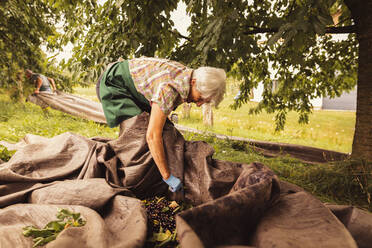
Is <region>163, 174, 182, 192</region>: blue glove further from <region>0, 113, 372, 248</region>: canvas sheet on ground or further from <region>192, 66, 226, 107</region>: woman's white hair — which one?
<region>192, 66, 226, 107</region>: woman's white hair

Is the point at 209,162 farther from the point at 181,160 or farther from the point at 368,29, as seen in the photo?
the point at 368,29

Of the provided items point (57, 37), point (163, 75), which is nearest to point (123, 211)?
point (163, 75)

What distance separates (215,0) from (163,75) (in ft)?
2.04

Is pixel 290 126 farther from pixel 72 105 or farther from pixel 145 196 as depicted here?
pixel 72 105

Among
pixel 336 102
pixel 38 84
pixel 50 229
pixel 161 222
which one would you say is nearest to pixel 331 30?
pixel 336 102

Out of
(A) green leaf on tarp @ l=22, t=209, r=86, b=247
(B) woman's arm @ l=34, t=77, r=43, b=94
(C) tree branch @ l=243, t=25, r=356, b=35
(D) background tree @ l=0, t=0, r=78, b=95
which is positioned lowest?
(A) green leaf on tarp @ l=22, t=209, r=86, b=247

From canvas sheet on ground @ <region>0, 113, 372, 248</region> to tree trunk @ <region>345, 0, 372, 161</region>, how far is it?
166 centimetres

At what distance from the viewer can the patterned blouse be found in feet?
4.28

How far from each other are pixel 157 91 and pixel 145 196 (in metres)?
0.76

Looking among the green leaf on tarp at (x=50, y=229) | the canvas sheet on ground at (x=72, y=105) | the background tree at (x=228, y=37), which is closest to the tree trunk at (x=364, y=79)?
the background tree at (x=228, y=37)

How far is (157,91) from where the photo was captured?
52.1 inches

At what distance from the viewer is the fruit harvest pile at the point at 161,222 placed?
39.1 inches

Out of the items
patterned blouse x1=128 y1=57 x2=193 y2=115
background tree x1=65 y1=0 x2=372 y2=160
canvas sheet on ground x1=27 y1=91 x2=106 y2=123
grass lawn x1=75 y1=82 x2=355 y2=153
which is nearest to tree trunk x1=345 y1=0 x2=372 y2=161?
background tree x1=65 y1=0 x2=372 y2=160

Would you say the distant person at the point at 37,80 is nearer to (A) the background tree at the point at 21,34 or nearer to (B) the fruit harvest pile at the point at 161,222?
(A) the background tree at the point at 21,34
